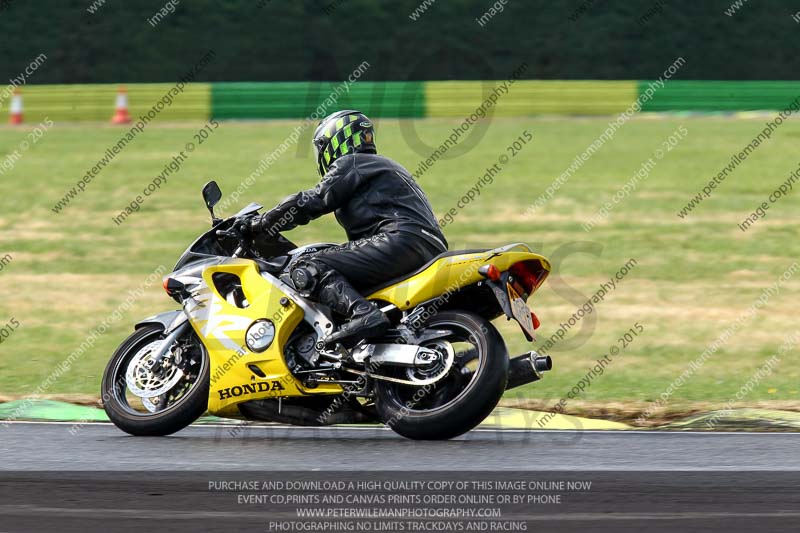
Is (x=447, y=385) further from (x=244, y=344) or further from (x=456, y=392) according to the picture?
(x=244, y=344)

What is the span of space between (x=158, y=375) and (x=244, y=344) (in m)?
0.57

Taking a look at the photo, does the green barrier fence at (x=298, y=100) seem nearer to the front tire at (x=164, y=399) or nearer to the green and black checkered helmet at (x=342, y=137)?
the green and black checkered helmet at (x=342, y=137)

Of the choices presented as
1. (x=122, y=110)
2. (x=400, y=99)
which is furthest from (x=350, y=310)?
(x=400, y=99)

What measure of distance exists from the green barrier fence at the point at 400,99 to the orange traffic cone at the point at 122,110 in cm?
22

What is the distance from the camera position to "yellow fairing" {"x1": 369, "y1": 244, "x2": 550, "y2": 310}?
7508 mm

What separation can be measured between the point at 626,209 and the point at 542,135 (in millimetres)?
7209

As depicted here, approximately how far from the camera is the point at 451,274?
7.55 m

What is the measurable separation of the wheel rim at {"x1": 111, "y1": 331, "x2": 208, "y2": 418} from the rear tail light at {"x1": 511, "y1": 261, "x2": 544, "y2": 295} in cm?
189

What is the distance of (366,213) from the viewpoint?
796 centimetres

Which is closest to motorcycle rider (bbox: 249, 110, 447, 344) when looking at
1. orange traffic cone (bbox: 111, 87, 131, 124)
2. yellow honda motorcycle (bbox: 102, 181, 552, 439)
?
yellow honda motorcycle (bbox: 102, 181, 552, 439)

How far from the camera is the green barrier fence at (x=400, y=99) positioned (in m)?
28.4

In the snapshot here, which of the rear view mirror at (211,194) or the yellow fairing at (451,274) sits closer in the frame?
the yellow fairing at (451,274)
